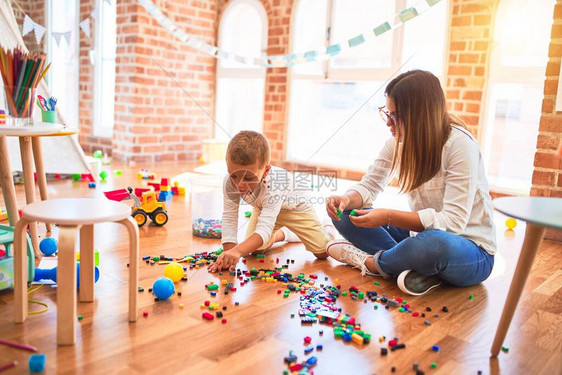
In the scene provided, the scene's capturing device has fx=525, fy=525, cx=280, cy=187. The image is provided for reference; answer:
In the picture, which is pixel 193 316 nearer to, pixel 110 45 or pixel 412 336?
pixel 412 336

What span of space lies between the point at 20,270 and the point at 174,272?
1.81 feet

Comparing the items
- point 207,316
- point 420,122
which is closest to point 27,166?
point 207,316

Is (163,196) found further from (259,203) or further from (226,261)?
(226,261)

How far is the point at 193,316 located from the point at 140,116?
12.2 ft

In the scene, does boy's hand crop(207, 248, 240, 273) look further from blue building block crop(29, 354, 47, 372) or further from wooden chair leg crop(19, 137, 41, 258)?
blue building block crop(29, 354, 47, 372)

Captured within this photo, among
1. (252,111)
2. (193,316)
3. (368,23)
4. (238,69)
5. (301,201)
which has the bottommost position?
(193,316)

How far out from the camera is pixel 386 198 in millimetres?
3607

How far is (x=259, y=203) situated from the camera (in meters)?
2.05

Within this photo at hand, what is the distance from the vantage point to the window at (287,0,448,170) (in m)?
4.07

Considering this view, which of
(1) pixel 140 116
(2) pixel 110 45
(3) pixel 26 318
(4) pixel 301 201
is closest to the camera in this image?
(3) pixel 26 318

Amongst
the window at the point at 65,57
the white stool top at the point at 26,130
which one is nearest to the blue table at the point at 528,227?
the white stool top at the point at 26,130

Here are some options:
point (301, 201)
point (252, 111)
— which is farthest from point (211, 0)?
point (301, 201)

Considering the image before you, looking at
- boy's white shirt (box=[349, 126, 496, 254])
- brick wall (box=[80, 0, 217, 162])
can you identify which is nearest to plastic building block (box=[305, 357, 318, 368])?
boy's white shirt (box=[349, 126, 496, 254])

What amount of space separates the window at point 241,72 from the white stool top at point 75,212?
12.5 ft
